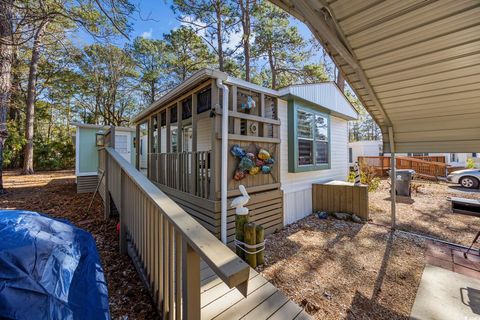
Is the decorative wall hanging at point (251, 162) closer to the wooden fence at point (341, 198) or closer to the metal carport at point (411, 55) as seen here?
the metal carport at point (411, 55)

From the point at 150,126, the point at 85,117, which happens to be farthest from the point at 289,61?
the point at 85,117

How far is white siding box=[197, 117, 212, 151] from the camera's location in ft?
20.6

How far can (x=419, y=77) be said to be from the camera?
2.60 m

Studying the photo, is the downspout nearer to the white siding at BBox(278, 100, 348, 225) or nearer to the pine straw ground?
the pine straw ground

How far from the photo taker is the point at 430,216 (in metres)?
5.73

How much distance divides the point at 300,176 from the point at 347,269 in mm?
2810

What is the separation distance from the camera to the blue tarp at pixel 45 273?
4.07ft

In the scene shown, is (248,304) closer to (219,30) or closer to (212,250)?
(212,250)

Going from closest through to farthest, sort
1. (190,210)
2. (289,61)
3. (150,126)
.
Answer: (190,210), (150,126), (289,61)

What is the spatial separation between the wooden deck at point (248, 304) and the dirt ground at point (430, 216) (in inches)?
171

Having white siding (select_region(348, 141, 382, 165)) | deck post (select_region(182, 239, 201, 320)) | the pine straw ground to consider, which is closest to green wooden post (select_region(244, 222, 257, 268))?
the pine straw ground

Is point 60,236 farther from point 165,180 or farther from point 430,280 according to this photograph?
point 430,280

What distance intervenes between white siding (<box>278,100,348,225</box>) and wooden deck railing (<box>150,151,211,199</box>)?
6.69ft

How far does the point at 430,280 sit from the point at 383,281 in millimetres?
622
